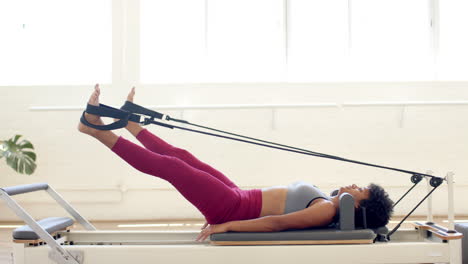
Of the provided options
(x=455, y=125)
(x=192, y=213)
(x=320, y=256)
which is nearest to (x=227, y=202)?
(x=320, y=256)

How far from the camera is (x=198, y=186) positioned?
222 cm

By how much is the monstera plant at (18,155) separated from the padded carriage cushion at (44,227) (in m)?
2.06

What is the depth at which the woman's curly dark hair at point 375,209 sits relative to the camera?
2.22 meters

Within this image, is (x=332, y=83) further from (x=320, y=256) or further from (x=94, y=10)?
(x=320, y=256)

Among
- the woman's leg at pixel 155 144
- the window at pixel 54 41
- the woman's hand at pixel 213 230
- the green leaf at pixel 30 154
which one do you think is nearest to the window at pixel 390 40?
the window at pixel 54 41

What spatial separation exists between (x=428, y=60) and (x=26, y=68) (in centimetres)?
392

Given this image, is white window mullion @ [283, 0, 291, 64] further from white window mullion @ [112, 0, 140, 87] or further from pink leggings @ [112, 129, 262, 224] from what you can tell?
pink leggings @ [112, 129, 262, 224]

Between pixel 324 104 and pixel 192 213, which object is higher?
pixel 324 104

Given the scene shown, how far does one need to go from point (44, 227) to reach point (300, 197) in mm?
1129

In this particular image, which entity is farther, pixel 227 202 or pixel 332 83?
pixel 332 83

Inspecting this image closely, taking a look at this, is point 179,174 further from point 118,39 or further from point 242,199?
point 118,39

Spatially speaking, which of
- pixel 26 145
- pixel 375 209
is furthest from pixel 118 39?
pixel 375 209

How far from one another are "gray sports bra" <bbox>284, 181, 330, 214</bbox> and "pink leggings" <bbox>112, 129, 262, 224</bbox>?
0.13m

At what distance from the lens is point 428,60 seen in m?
4.96
